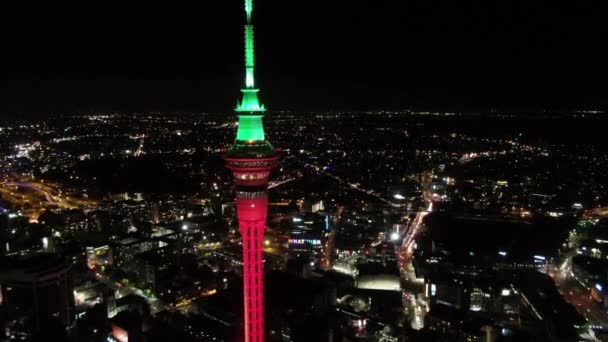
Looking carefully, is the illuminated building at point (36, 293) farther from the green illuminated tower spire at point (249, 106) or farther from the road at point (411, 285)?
the road at point (411, 285)

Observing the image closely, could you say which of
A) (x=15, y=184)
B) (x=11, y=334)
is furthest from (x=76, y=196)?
(x=11, y=334)

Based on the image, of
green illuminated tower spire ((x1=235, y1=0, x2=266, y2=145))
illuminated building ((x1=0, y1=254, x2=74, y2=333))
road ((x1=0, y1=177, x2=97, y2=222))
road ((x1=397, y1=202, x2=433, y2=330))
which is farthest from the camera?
road ((x1=0, y1=177, x2=97, y2=222))

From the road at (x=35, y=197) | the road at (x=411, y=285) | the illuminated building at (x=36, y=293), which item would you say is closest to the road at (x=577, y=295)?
the road at (x=411, y=285)

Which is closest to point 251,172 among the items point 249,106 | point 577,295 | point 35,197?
point 249,106

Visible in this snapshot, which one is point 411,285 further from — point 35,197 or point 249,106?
point 35,197

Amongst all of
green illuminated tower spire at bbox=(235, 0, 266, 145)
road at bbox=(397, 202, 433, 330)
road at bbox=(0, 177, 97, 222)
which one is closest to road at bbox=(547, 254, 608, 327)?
road at bbox=(397, 202, 433, 330)

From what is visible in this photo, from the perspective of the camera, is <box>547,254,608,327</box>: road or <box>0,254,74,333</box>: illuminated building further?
<box>547,254,608,327</box>: road

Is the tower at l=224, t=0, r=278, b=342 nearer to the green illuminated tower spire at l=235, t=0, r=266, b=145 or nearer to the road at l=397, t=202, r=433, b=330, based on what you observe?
the green illuminated tower spire at l=235, t=0, r=266, b=145

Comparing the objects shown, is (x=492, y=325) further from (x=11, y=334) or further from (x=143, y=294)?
(x=11, y=334)
